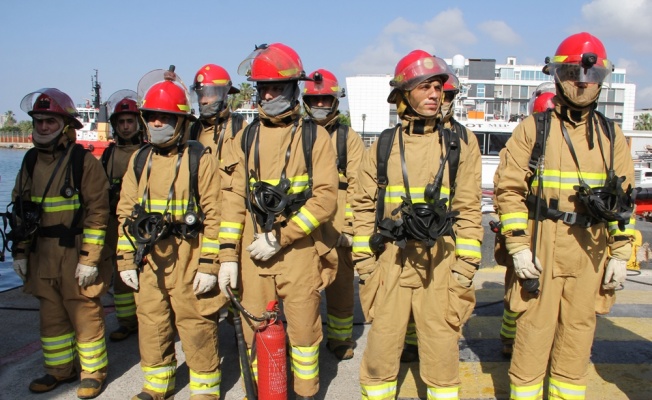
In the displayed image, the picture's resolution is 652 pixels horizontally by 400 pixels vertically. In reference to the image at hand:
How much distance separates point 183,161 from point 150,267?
2.46 ft

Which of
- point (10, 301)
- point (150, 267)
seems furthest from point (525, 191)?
point (10, 301)

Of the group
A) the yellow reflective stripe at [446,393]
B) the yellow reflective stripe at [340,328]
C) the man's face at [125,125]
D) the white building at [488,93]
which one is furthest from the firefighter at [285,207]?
the white building at [488,93]

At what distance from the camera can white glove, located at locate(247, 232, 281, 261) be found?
344cm

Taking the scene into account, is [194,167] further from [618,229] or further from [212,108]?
[618,229]

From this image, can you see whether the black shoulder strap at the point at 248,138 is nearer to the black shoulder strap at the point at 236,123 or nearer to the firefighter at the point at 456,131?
the firefighter at the point at 456,131

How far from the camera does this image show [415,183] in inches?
131

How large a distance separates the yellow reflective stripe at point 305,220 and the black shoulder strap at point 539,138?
4.61ft

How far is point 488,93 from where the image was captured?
206 feet

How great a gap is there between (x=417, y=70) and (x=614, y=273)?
1727 millimetres

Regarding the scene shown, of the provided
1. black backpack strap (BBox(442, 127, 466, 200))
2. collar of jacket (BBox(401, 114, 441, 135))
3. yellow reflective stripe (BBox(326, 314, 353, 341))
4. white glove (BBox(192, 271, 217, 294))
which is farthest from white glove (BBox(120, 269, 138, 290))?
black backpack strap (BBox(442, 127, 466, 200))

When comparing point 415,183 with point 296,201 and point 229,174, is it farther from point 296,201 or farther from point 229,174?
point 229,174

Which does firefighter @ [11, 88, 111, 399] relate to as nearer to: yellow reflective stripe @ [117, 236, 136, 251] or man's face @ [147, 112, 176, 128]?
yellow reflective stripe @ [117, 236, 136, 251]

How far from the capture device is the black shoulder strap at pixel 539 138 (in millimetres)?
3402

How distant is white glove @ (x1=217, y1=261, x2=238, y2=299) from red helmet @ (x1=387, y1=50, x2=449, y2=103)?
1535 mm
